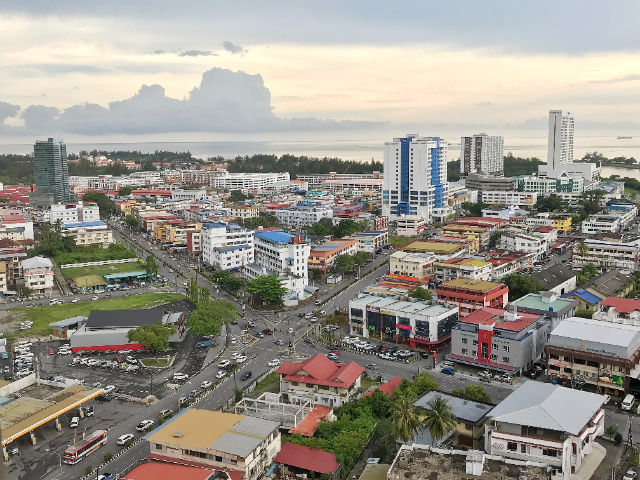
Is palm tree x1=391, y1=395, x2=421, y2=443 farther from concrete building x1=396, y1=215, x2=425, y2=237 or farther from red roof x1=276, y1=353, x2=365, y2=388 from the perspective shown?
concrete building x1=396, y1=215, x2=425, y2=237

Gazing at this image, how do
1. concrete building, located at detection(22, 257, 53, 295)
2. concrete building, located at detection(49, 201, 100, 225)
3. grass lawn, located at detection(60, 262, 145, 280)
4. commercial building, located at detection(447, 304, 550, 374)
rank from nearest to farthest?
commercial building, located at detection(447, 304, 550, 374)
concrete building, located at detection(22, 257, 53, 295)
grass lawn, located at detection(60, 262, 145, 280)
concrete building, located at detection(49, 201, 100, 225)

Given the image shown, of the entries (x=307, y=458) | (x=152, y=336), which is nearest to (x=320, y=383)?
(x=307, y=458)

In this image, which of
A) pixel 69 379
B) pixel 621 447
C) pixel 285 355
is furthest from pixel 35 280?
pixel 621 447

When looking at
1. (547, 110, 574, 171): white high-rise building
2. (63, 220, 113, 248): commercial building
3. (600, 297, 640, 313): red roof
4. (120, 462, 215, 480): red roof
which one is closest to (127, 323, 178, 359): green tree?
(120, 462, 215, 480): red roof

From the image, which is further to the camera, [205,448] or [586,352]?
[586,352]

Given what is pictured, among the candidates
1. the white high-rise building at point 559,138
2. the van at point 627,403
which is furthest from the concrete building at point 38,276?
the white high-rise building at point 559,138

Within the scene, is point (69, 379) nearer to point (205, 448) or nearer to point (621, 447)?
point (205, 448)

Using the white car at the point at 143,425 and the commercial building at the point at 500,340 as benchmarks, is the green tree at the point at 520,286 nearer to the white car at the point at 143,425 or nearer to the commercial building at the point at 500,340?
the commercial building at the point at 500,340
